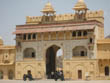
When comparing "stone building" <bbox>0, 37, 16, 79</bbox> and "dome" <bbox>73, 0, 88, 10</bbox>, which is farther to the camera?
"stone building" <bbox>0, 37, 16, 79</bbox>

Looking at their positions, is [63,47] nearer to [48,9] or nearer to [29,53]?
[29,53]

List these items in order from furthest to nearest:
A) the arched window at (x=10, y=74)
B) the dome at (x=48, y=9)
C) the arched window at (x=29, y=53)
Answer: the arched window at (x=10, y=74)
the dome at (x=48, y=9)
the arched window at (x=29, y=53)

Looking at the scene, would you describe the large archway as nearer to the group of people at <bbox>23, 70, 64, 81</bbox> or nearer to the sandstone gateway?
the sandstone gateway

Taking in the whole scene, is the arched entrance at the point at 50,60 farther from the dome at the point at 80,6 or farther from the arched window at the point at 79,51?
the dome at the point at 80,6

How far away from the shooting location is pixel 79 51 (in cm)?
5028

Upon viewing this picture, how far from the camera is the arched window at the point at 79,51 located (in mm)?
49875

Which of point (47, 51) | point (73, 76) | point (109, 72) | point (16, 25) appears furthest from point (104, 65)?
point (16, 25)

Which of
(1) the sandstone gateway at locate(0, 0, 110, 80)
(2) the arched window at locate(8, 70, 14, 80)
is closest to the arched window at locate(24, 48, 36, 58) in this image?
(1) the sandstone gateway at locate(0, 0, 110, 80)

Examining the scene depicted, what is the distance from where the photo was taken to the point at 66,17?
54312 millimetres

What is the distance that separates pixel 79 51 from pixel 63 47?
2.18 m

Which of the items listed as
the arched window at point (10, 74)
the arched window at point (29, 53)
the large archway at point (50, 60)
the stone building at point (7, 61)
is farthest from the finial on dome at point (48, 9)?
the arched window at point (10, 74)

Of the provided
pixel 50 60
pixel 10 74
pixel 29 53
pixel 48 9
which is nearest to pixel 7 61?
pixel 10 74

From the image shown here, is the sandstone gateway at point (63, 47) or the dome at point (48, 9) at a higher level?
the dome at point (48, 9)

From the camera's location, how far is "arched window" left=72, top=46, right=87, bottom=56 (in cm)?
4988
